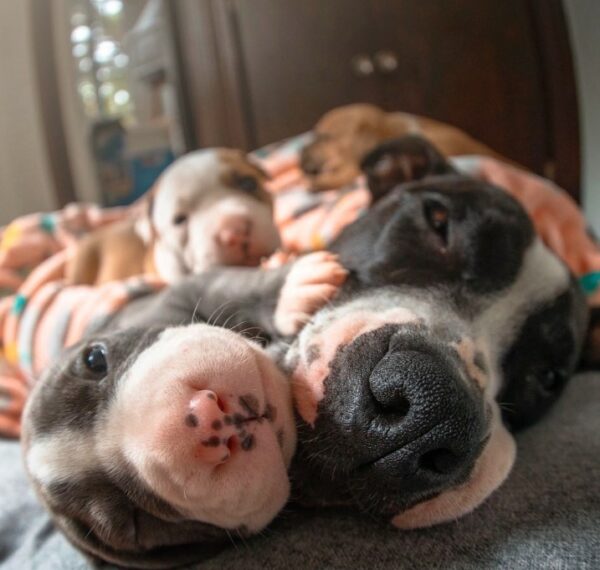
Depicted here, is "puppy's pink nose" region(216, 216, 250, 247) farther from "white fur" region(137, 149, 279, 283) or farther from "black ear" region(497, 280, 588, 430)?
"black ear" region(497, 280, 588, 430)

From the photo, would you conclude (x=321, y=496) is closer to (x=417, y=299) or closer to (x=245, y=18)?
(x=417, y=299)

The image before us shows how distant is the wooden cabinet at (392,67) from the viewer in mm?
3074

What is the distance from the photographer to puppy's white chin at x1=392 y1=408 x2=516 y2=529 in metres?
0.83

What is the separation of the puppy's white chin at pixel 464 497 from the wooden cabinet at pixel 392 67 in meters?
2.53

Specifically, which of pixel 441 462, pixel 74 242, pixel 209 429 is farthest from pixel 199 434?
pixel 74 242

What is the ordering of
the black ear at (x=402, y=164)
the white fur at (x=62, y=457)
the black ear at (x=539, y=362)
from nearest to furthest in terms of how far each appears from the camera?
the white fur at (x=62, y=457) → the black ear at (x=539, y=362) → the black ear at (x=402, y=164)

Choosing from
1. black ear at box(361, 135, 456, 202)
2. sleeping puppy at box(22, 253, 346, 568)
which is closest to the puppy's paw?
sleeping puppy at box(22, 253, 346, 568)

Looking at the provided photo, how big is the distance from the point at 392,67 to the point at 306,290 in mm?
2427

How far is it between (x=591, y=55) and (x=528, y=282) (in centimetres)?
235

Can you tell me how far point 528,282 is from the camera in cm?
112

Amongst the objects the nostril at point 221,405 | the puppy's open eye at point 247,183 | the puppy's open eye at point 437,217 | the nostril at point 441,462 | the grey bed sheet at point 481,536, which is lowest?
the grey bed sheet at point 481,536

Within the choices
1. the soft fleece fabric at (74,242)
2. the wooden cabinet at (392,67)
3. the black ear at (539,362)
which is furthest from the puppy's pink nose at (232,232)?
the wooden cabinet at (392,67)

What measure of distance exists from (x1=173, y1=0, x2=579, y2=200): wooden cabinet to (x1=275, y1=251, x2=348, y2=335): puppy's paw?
2187 millimetres

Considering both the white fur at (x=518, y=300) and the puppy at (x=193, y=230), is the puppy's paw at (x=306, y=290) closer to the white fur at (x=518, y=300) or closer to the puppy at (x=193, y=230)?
the white fur at (x=518, y=300)
